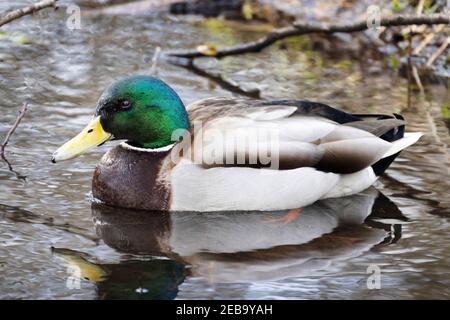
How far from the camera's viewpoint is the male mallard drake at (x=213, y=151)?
6711 millimetres

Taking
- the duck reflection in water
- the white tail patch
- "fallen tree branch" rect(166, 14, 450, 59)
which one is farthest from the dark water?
"fallen tree branch" rect(166, 14, 450, 59)

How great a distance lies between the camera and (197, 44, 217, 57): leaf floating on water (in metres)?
10.6

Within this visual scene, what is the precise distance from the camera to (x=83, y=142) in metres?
6.77

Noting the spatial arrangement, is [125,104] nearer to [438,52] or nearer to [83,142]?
[83,142]

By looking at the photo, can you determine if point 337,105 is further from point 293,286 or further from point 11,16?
point 293,286

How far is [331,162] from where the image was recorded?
6.96 m

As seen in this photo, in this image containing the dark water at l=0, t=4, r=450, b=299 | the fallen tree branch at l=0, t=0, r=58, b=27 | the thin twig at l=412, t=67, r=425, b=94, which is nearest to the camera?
the dark water at l=0, t=4, r=450, b=299

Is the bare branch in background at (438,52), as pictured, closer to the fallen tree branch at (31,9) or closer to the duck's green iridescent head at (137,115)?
the duck's green iridescent head at (137,115)

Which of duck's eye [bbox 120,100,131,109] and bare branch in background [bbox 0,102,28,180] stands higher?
duck's eye [bbox 120,100,131,109]

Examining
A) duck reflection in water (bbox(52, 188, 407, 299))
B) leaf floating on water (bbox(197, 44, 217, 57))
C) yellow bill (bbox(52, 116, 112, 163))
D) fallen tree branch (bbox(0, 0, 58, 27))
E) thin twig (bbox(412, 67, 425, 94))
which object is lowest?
duck reflection in water (bbox(52, 188, 407, 299))

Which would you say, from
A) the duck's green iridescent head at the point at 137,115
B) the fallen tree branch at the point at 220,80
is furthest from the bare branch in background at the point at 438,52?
the duck's green iridescent head at the point at 137,115

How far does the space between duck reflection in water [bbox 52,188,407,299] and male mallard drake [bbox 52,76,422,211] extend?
4.8 inches

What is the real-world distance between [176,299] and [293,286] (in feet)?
2.18

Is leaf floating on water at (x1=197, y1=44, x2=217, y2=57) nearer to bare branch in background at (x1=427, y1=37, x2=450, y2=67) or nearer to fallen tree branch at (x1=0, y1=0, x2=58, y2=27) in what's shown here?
bare branch in background at (x1=427, y1=37, x2=450, y2=67)
